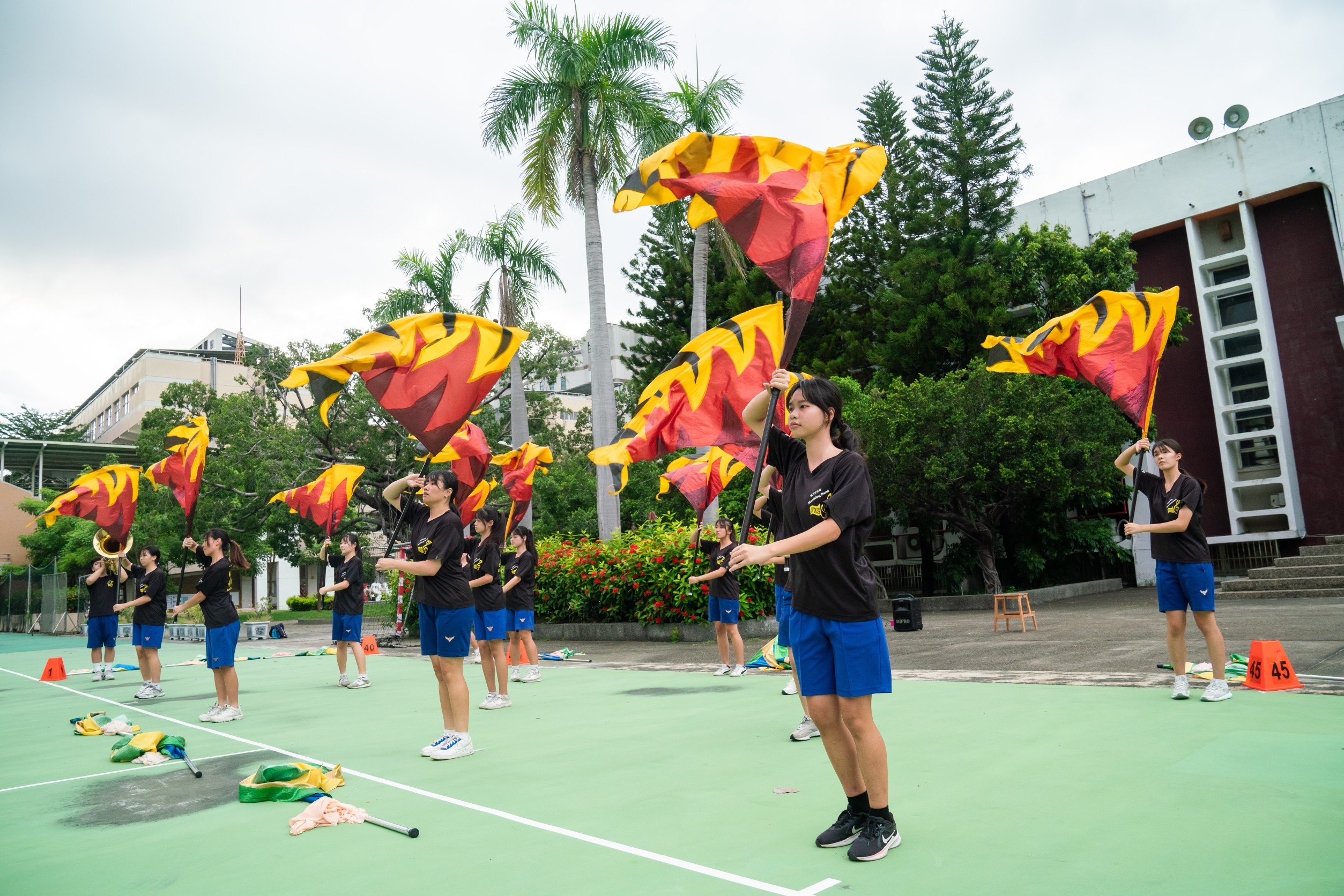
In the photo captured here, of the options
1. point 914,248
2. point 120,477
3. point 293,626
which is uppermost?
point 914,248

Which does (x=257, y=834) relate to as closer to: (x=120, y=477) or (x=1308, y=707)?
(x=1308, y=707)

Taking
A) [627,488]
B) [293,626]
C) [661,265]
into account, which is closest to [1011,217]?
[661,265]

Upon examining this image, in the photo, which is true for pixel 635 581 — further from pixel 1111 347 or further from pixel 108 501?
pixel 1111 347

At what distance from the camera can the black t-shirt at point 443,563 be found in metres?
5.61

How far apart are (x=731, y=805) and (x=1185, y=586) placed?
12.6 ft

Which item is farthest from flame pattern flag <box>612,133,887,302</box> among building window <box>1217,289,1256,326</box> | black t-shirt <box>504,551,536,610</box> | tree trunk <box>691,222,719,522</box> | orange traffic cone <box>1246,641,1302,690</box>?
building window <box>1217,289,1256,326</box>

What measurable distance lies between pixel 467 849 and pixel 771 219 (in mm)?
3421

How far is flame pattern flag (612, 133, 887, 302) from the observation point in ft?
15.4

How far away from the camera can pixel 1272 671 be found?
6.04 metres

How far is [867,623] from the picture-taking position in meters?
3.29

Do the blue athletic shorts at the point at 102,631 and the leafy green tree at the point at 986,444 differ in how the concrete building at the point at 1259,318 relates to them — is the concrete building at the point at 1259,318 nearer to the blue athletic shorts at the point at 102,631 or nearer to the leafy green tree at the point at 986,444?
the leafy green tree at the point at 986,444

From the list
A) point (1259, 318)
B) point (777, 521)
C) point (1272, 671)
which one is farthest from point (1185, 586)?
point (1259, 318)

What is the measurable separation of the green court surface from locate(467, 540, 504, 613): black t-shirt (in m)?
0.98

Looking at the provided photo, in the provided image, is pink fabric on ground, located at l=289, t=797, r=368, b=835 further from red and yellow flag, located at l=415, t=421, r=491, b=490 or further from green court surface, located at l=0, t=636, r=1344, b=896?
red and yellow flag, located at l=415, t=421, r=491, b=490
